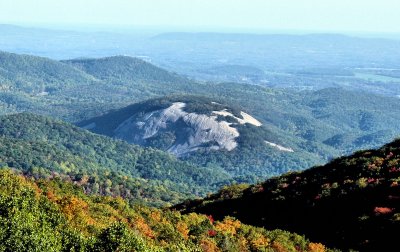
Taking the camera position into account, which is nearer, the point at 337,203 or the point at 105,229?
the point at 105,229

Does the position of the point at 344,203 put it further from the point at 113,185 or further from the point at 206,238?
the point at 113,185

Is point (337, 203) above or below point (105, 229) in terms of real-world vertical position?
below

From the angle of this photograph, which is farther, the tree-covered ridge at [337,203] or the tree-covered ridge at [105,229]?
the tree-covered ridge at [337,203]

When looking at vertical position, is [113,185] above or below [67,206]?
below

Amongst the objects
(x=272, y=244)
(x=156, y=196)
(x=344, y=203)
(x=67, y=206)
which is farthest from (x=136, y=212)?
(x=156, y=196)
